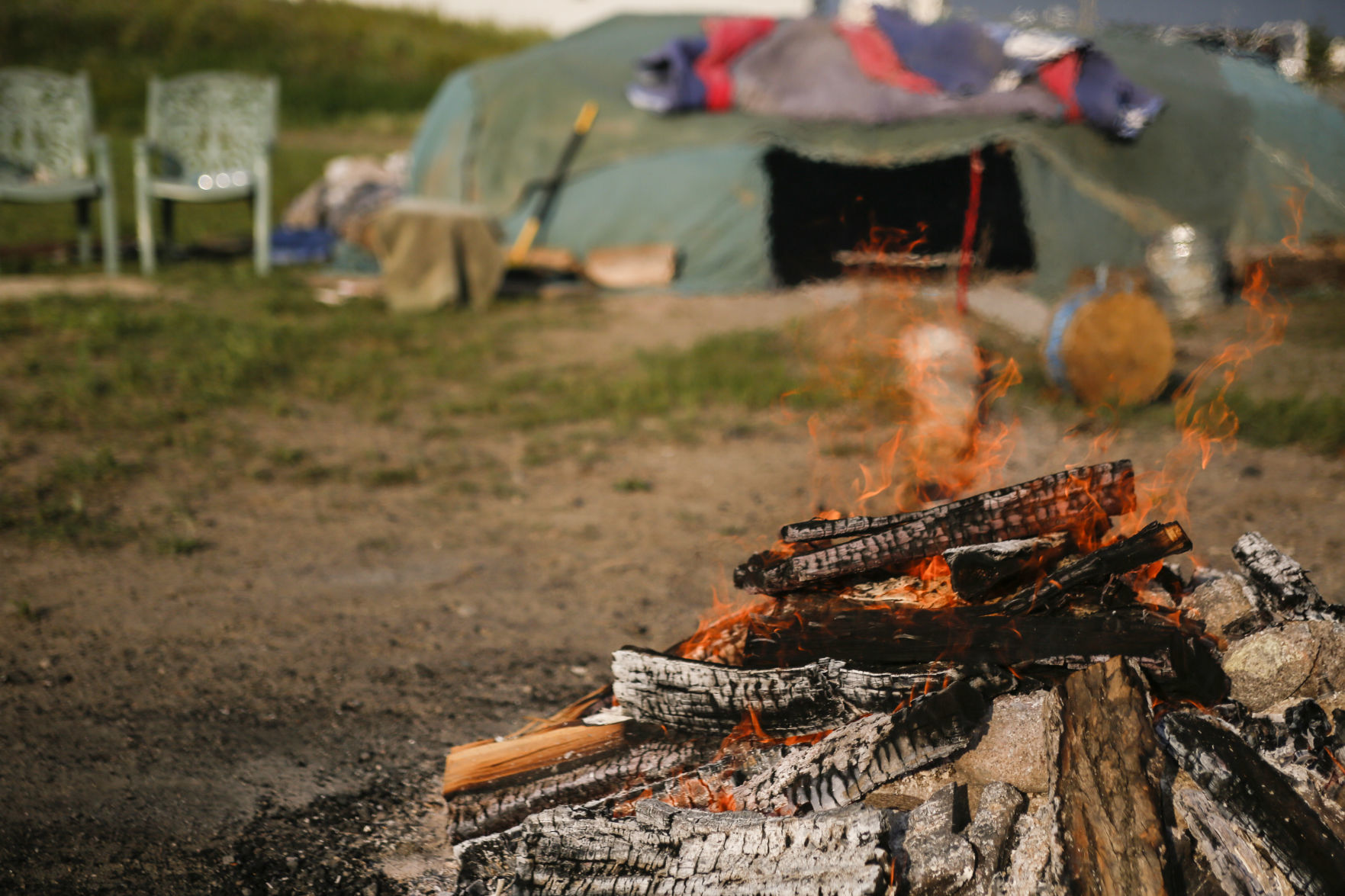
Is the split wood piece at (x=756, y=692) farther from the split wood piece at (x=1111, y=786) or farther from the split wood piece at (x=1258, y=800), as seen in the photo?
the split wood piece at (x=1258, y=800)

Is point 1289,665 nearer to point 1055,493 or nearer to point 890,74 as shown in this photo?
point 1055,493

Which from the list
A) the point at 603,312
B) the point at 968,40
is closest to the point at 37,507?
the point at 603,312

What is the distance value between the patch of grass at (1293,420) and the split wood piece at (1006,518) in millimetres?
3998

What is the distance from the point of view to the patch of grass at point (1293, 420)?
586 centimetres

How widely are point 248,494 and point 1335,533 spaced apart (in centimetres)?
521

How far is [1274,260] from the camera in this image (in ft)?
31.1

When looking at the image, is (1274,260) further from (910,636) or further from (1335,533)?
(910,636)

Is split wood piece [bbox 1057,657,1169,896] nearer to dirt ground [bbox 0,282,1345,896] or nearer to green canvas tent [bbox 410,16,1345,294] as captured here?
dirt ground [bbox 0,282,1345,896]

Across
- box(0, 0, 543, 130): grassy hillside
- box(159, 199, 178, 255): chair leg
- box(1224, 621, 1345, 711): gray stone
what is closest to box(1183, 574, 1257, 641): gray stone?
box(1224, 621, 1345, 711): gray stone

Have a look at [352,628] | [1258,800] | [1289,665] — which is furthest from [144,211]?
[1258,800]

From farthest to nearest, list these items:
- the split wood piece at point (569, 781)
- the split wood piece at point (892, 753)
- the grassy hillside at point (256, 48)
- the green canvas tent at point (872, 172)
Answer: the grassy hillside at point (256, 48) < the green canvas tent at point (872, 172) < the split wood piece at point (569, 781) < the split wood piece at point (892, 753)

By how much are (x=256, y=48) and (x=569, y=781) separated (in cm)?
3031

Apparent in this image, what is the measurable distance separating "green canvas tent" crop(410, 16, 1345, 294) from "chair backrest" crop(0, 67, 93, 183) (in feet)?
11.1

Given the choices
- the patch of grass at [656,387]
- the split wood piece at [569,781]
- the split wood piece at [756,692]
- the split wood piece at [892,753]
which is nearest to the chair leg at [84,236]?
the patch of grass at [656,387]
